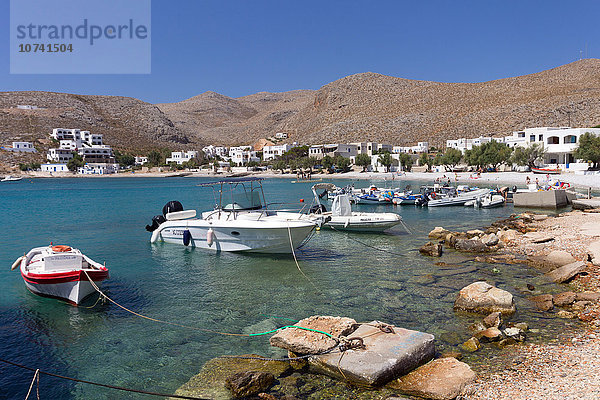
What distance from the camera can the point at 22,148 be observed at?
133500 mm

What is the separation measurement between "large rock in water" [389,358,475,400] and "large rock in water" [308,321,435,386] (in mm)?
190

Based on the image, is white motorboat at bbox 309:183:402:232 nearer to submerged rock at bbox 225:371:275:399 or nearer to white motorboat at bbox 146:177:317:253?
white motorboat at bbox 146:177:317:253

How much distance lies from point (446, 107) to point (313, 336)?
13029cm

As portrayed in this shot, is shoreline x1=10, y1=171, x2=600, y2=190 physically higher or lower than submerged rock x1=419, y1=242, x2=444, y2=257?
higher

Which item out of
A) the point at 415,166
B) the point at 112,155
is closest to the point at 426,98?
the point at 415,166

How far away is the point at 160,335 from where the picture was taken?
10867 mm

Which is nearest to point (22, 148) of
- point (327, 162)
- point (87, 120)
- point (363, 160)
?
point (87, 120)

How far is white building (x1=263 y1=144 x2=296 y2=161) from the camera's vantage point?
137 m

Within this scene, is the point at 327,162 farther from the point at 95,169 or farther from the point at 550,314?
Answer: the point at 550,314

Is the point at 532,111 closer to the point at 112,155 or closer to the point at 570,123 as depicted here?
the point at 570,123

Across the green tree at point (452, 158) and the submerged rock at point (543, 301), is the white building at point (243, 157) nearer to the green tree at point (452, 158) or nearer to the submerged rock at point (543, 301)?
the green tree at point (452, 158)

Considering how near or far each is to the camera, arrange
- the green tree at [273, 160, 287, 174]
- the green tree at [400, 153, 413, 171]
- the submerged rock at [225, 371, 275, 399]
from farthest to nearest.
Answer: the green tree at [273, 160, 287, 174] < the green tree at [400, 153, 413, 171] < the submerged rock at [225, 371, 275, 399]

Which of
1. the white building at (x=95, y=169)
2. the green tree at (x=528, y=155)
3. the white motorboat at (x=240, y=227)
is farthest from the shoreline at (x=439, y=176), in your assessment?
the white motorboat at (x=240, y=227)

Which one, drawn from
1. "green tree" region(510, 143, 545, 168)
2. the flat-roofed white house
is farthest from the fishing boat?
the flat-roofed white house
